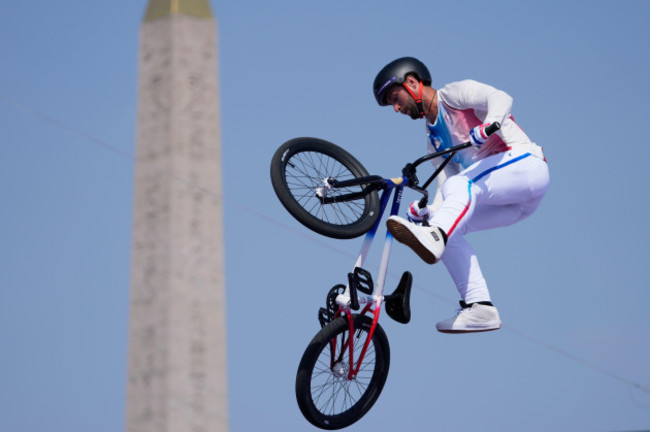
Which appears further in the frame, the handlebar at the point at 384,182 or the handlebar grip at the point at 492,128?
the handlebar at the point at 384,182

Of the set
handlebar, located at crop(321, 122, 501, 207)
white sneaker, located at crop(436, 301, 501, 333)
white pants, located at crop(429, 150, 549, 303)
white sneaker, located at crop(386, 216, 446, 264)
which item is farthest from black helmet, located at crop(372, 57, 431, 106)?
white sneaker, located at crop(436, 301, 501, 333)

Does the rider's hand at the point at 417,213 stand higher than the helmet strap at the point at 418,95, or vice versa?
the helmet strap at the point at 418,95

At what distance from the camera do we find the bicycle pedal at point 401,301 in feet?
24.7

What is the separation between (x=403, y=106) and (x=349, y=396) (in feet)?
5.68

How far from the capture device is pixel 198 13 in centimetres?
727

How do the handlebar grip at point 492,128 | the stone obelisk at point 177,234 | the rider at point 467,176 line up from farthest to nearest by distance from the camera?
1. the rider at point 467,176
2. the handlebar grip at point 492,128
3. the stone obelisk at point 177,234

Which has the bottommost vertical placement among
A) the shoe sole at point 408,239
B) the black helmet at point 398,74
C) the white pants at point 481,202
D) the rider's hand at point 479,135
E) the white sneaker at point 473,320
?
the white sneaker at point 473,320

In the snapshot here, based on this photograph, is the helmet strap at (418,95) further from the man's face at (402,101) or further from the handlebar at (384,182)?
the handlebar at (384,182)

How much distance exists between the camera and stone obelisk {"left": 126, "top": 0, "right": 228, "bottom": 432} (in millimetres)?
6414

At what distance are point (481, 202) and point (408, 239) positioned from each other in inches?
25.0

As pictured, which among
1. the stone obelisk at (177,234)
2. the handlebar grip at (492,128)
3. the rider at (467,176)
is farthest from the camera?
the rider at (467,176)

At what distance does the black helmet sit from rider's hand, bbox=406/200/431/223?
645 millimetres

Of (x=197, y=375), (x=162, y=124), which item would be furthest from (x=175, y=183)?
(x=197, y=375)

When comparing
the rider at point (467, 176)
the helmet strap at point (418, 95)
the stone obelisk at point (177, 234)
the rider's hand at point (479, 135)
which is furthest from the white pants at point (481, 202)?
the stone obelisk at point (177, 234)
